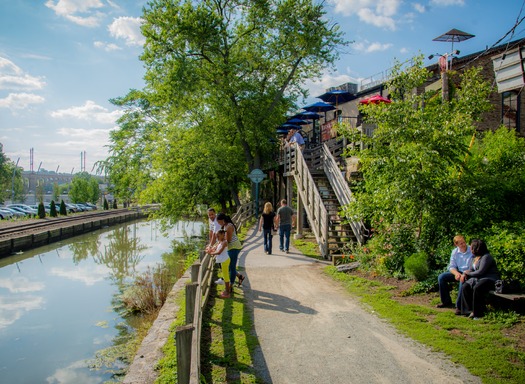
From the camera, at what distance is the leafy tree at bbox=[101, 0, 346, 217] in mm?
23047

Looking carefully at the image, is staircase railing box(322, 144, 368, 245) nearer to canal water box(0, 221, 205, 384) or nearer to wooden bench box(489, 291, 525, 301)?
wooden bench box(489, 291, 525, 301)

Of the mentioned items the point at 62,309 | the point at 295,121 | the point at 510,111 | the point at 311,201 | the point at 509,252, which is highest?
the point at 295,121

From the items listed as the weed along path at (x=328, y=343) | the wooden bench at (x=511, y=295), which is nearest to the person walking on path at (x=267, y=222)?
the weed along path at (x=328, y=343)

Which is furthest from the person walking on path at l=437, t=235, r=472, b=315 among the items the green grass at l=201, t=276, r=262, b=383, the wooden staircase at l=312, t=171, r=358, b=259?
the wooden staircase at l=312, t=171, r=358, b=259

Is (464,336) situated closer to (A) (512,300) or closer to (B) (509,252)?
(A) (512,300)

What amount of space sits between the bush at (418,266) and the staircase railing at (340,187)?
318 centimetres

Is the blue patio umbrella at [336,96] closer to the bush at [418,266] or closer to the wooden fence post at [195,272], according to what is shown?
the bush at [418,266]

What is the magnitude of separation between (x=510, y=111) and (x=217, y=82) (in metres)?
15.8

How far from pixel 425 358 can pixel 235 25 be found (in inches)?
948

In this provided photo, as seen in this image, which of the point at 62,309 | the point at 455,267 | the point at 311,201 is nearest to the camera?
the point at 455,267

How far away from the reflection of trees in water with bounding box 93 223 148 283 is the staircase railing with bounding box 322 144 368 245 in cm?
950

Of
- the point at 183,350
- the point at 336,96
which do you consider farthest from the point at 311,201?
the point at 183,350

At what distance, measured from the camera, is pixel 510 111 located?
71.4ft

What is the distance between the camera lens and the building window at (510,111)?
21444 mm
